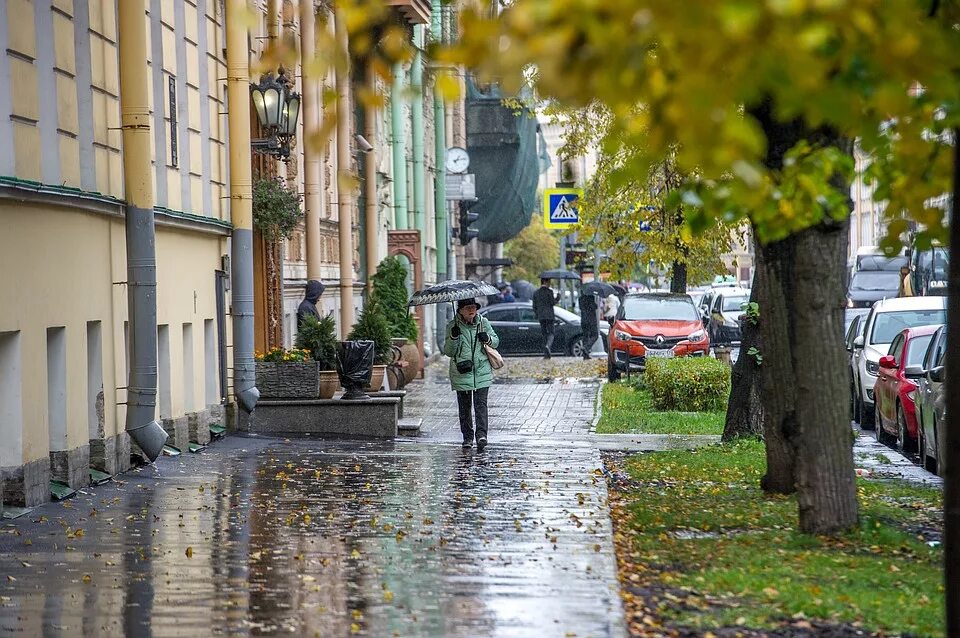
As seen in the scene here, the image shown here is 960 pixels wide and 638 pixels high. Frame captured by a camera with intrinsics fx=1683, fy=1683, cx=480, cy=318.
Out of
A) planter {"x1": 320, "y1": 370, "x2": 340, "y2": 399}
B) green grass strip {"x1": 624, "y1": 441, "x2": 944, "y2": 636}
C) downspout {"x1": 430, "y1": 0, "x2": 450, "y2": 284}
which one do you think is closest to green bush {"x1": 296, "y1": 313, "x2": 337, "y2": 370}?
planter {"x1": 320, "y1": 370, "x2": 340, "y2": 399}

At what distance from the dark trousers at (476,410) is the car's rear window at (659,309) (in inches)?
598

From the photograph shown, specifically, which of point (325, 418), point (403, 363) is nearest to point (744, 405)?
point (325, 418)

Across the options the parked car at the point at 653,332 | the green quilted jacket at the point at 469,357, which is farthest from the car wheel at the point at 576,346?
the green quilted jacket at the point at 469,357

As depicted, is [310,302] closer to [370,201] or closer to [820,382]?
[370,201]

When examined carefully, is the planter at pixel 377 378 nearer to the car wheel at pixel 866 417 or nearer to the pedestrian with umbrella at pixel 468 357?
the pedestrian with umbrella at pixel 468 357

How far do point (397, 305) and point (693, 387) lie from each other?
28.2 feet

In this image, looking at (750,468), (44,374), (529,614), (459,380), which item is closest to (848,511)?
(529,614)

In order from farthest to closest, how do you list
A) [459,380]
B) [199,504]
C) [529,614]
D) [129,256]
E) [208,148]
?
[208,148] → [459,380] → [129,256] → [199,504] → [529,614]

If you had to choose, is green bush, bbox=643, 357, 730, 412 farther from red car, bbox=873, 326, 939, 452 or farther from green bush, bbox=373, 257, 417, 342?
green bush, bbox=373, 257, 417, 342

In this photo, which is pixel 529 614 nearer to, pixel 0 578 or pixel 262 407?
pixel 0 578

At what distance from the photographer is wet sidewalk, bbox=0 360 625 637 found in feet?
25.6

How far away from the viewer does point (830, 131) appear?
959cm

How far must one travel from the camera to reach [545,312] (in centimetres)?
4041

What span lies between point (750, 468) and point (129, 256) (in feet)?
18.6
